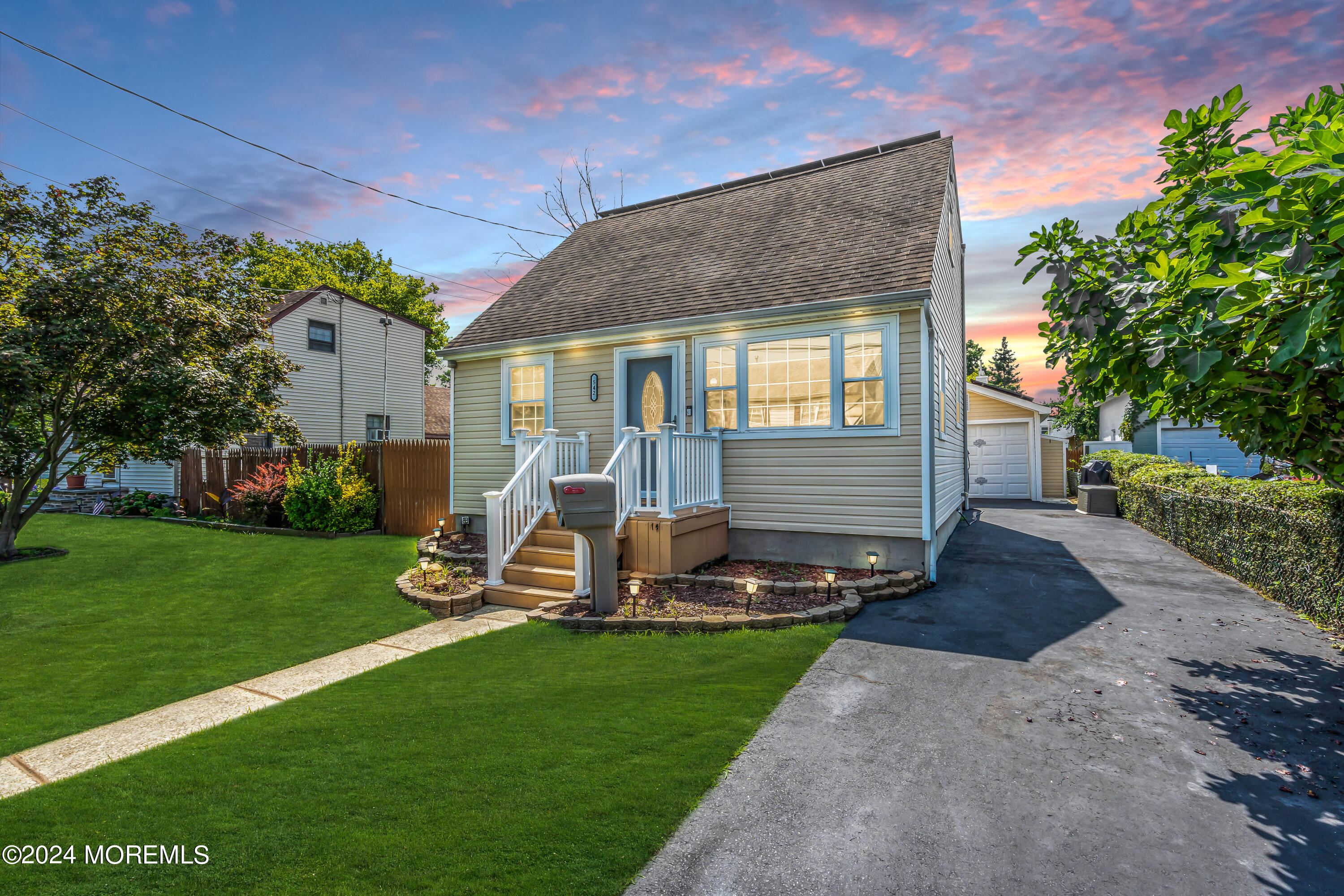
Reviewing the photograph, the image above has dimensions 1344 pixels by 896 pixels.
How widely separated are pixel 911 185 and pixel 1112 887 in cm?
921

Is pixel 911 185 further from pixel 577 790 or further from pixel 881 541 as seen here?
pixel 577 790

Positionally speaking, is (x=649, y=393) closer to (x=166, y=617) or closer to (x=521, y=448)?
(x=521, y=448)

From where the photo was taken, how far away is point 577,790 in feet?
9.09

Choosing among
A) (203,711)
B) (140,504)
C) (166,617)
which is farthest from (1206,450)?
(140,504)

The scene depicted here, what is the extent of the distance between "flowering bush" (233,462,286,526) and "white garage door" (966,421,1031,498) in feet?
61.0

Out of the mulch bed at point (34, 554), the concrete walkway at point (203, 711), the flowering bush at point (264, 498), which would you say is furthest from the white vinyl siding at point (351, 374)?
the concrete walkway at point (203, 711)

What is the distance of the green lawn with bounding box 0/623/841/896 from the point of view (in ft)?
7.18

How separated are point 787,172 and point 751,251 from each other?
2.91 metres

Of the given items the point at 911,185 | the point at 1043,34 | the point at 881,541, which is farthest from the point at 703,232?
the point at 881,541

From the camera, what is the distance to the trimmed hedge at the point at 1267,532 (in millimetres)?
5461

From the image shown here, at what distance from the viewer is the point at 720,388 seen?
8422 millimetres

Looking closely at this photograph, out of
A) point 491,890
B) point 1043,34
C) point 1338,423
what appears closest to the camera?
point 491,890

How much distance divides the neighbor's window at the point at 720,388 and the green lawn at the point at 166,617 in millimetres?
4560

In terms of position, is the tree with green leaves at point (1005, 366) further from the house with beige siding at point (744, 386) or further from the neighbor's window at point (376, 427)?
the neighbor's window at point (376, 427)
